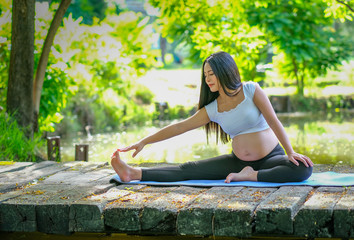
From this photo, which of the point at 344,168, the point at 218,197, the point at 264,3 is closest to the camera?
the point at 218,197

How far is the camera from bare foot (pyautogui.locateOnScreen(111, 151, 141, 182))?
425cm

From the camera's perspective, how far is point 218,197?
11.8 ft

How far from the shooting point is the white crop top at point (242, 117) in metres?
4.22

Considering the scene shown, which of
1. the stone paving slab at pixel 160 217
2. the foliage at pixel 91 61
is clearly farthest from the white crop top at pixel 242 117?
the foliage at pixel 91 61

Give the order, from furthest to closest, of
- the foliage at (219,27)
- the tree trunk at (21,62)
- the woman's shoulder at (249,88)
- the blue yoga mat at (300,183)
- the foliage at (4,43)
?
the foliage at (219,27) → the foliage at (4,43) → the tree trunk at (21,62) → the woman's shoulder at (249,88) → the blue yoga mat at (300,183)

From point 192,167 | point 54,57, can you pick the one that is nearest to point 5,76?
point 54,57

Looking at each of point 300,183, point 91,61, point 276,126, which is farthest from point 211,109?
point 91,61

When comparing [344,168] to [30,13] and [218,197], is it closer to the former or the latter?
[218,197]

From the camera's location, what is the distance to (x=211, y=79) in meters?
4.25

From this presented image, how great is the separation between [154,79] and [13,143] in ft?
44.6

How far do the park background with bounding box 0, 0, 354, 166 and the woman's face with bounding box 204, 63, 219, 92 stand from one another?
252 cm

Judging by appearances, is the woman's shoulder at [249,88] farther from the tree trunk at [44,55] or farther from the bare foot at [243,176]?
the tree trunk at [44,55]

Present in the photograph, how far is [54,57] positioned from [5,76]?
0.83 metres

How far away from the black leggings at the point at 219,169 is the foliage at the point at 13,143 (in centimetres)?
Result: 316
